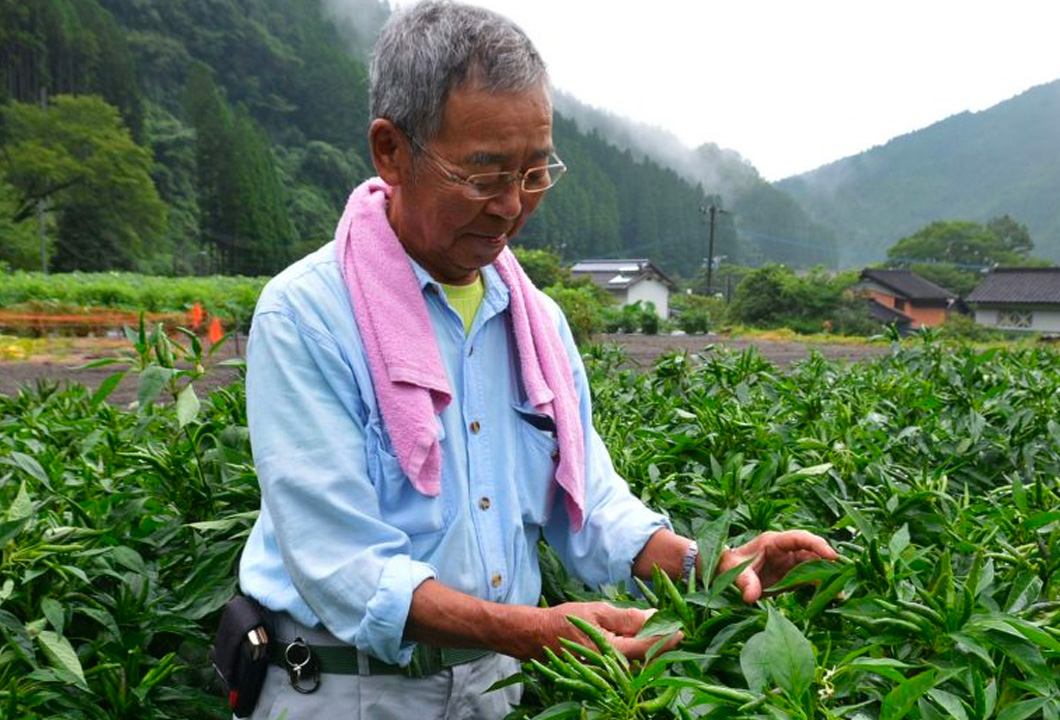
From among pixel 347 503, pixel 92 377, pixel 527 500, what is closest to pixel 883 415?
pixel 527 500

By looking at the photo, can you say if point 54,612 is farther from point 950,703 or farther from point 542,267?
point 542,267

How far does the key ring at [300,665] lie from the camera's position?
1109mm

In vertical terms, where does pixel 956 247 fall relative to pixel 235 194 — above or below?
below

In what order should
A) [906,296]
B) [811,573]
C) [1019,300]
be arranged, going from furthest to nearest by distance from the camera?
[906,296]
[1019,300]
[811,573]

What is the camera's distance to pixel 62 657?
1073mm

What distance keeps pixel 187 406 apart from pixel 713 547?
2.68 ft

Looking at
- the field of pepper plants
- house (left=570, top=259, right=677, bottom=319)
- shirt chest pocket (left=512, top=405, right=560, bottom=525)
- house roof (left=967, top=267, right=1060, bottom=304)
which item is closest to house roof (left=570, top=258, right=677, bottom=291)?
house (left=570, top=259, right=677, bottom=319)

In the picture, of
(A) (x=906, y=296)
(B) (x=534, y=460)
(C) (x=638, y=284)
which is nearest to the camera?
(B) (x=534, y=460)

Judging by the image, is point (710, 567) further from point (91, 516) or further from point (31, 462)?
point (31, 462)

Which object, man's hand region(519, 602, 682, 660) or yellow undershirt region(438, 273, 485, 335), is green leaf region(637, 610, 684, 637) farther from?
yellow undershirt region(438, 273, 485, 335)

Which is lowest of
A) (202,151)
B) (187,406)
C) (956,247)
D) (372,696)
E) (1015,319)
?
(1015,319)

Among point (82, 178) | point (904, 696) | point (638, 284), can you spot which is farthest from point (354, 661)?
point (638, 284)

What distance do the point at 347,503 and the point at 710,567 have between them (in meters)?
0.40

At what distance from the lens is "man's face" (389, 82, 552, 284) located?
1.05 m
